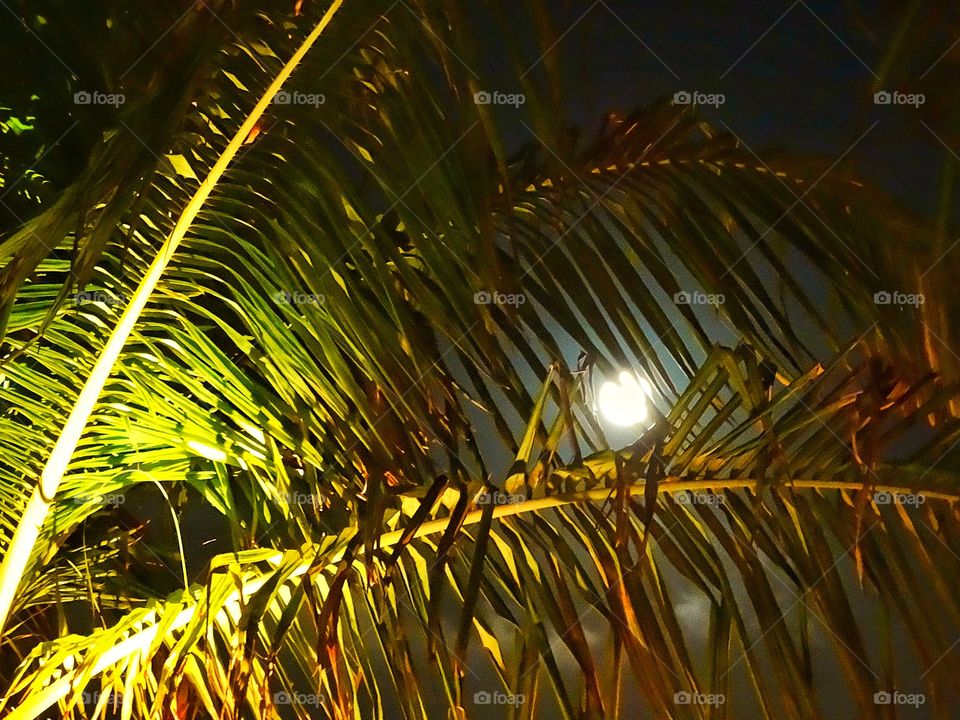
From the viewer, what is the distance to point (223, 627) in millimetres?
625
